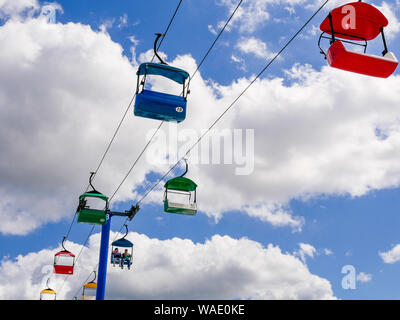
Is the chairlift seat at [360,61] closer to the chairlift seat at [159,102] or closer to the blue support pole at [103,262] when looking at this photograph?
the chairlift seat at [159,102]

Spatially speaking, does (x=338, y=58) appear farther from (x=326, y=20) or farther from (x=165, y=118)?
(x=165, y=118)

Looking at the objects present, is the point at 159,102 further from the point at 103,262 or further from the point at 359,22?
the point at 103,262

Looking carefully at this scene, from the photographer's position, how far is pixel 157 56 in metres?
8.67

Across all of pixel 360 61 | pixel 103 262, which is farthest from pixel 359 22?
pixel 103 262

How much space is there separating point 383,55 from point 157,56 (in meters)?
4.47

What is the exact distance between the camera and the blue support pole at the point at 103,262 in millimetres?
17719

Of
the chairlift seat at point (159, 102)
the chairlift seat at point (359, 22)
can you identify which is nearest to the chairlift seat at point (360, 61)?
the chairlift seat at point (359, 22)

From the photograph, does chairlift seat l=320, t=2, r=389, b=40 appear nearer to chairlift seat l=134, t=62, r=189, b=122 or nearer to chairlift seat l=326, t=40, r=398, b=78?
chairlift seat l=326, t=40, r=398, b=78

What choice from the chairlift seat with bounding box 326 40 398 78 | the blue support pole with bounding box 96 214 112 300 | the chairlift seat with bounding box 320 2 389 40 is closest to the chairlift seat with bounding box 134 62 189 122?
the chairlift seat with bounding box 320 2 389 40

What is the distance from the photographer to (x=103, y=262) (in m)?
18.2

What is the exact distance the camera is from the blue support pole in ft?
58.1
